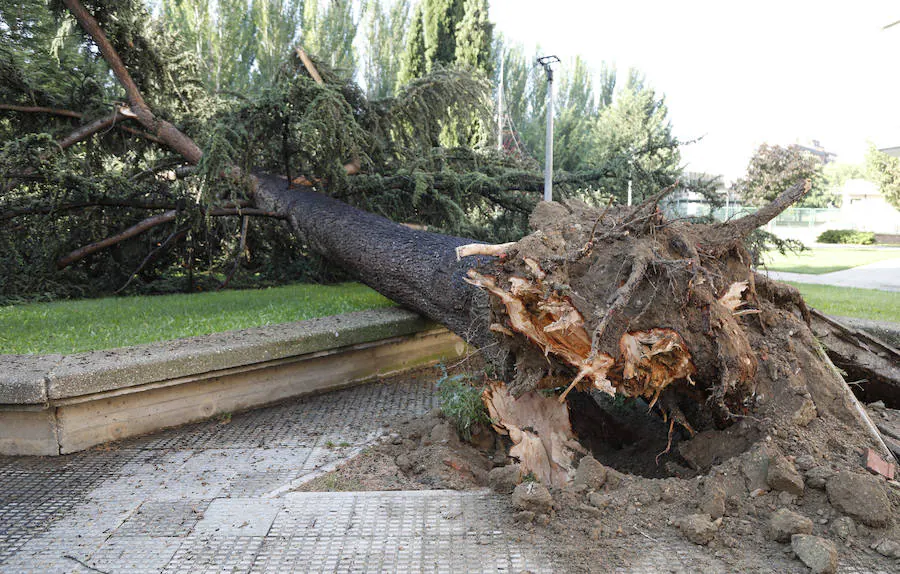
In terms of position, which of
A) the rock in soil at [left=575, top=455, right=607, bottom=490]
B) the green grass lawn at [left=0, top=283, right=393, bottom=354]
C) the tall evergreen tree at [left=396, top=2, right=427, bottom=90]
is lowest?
the rock in soil at [left=575, top=455, right=607, bottom=490]

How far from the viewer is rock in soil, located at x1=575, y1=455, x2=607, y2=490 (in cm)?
271

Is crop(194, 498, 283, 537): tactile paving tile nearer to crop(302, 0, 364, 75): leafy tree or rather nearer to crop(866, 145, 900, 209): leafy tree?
crop(302, 0, 364, 75): leafy tree

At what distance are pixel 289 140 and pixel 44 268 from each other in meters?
3.31

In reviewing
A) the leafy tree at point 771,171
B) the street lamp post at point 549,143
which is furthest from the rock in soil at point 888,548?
the leafy tree at point 771,171

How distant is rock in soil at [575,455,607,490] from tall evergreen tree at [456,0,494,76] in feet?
63.9

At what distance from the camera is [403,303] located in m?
5.23

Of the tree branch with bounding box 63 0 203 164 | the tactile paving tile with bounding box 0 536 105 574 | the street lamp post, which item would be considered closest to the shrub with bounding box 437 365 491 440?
the tactile paving tile with bounding box 0 536 105 574

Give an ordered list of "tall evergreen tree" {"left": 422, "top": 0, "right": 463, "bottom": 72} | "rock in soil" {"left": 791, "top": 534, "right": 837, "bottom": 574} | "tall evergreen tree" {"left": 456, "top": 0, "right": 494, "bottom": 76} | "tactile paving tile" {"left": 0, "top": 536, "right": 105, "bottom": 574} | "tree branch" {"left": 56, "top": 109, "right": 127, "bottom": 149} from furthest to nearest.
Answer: "tall evergreen tree" {"left": 422, "top": 0, "right": 463, "bottom": 72}, "tall evergreen tree" {"left": 456, "top": 0, "right": 494, "bottom": 76}, "tree branch" {"left": 56, "top": 109, "right": 127, "bottom": 149}, "tactile paving tile" {"left": 0, "top": 536, "right": 105, "bottom": 574}, "rock in soil" {"left": 791, "top": 534, "right": 837, "bottom": 574}

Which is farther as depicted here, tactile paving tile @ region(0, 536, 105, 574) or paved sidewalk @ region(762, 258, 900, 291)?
paved sidewalk @ region(762, 258, 900, 291)

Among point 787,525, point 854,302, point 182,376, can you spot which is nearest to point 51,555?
point 182,376

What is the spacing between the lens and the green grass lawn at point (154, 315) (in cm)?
443

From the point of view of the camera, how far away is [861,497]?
92.0 inches

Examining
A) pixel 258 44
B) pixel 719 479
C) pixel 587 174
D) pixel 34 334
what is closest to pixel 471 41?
pixel 258 44

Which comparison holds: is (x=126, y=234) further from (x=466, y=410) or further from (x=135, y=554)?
(x=135, y=554)
